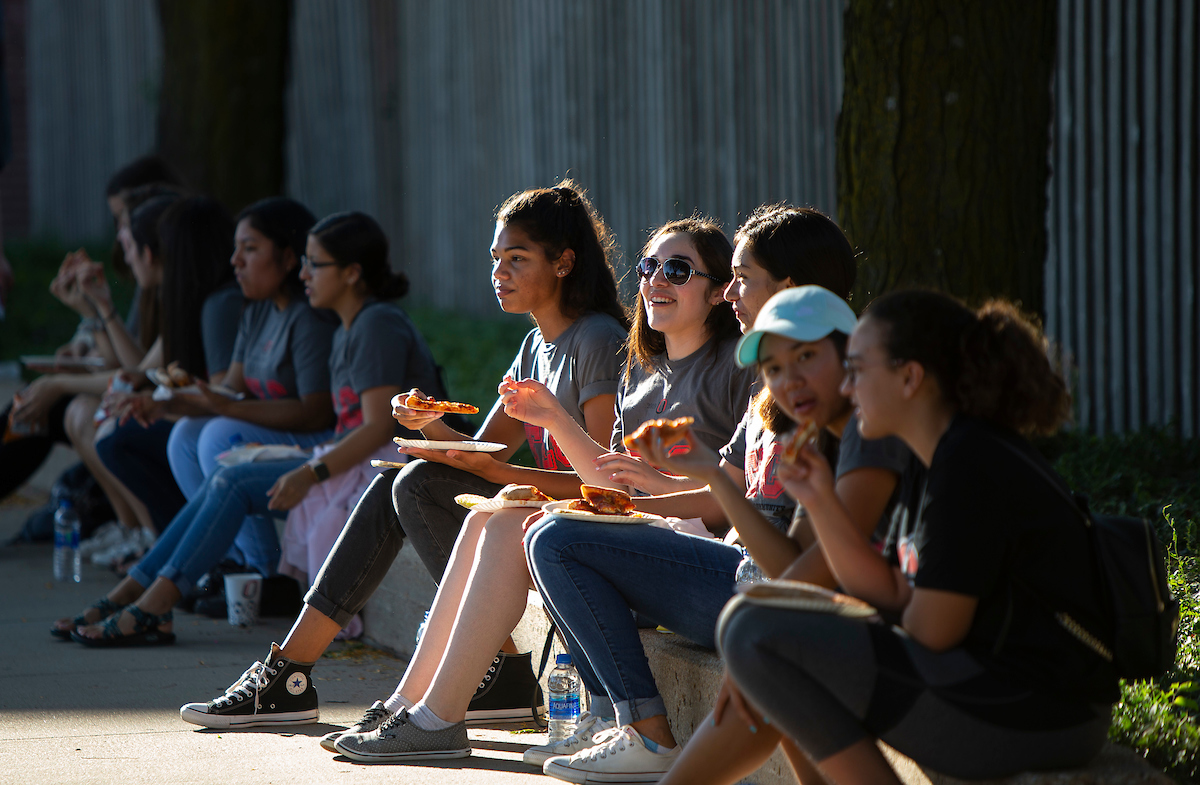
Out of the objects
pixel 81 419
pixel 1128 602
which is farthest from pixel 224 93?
pixel 1128 602

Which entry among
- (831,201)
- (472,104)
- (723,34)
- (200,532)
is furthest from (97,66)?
(200,532)

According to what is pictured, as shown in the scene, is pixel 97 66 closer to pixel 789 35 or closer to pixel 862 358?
pixel 789 35

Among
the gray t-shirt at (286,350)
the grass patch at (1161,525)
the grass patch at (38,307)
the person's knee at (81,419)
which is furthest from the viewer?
the grass patch at (38,307)

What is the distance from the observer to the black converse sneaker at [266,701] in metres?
3.92

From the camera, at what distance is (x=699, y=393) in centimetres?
369

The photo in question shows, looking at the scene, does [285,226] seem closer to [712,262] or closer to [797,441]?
[712,262]

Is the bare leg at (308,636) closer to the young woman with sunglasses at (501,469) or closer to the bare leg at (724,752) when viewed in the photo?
the young woman with sunglasses at (501,469)

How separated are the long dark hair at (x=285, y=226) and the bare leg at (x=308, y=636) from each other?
215 centimetres

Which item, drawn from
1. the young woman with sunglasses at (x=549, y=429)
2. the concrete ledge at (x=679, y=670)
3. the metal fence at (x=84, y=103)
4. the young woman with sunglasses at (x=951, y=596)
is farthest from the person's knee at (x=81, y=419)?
the metal fence at (x=84, y=103)

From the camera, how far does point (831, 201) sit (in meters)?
8.08

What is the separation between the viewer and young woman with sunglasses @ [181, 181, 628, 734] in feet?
13.1

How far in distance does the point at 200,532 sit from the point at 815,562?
3.17 metres

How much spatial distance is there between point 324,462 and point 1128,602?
3410mm

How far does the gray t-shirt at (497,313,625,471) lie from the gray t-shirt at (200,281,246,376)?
2.48m
